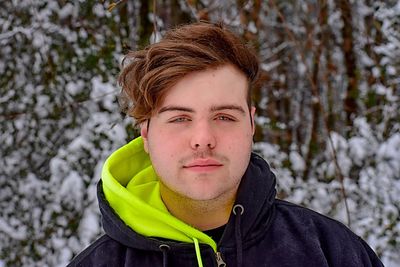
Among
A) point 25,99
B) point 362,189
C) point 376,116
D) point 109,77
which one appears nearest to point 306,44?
point 376,116

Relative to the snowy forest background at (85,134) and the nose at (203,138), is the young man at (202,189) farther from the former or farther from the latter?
Answer: the snowy forest background at (85,134)

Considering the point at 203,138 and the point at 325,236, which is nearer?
the point at 203,138

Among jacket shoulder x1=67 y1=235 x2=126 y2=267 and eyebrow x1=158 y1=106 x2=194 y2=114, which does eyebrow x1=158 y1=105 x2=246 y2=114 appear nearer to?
eyebrow x1=158 y1=106 x2=194 y2=114

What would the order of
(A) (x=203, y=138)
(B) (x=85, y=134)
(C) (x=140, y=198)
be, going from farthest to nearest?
(B) (x=85, y=134) < (C) (x=140, y=198) < (A) (x=203, y=138)

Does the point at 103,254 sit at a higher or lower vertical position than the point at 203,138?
lower

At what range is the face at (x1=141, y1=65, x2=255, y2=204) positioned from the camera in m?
1.67

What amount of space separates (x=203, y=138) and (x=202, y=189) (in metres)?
0.15

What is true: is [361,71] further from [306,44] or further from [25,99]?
[25,99]

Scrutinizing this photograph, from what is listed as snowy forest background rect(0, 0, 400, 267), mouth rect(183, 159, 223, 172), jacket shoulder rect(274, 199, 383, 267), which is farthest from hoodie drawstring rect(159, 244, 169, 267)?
snowy forest background rect(0, 0, 400, 267)

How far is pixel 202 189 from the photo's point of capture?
1674mm

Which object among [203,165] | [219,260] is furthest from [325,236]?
[203,165]

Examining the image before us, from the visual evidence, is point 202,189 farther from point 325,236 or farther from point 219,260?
point 325,236

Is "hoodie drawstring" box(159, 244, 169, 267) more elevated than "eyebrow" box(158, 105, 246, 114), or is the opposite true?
"eyebrow" box(158, 105, 246, 114)

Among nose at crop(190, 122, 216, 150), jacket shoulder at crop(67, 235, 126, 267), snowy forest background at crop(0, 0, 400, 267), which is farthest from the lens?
snowy forest background at crop(0, 0, 400, 267)
